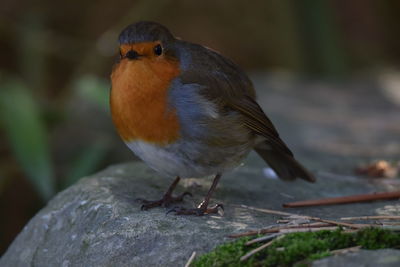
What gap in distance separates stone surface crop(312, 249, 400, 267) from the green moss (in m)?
0.06

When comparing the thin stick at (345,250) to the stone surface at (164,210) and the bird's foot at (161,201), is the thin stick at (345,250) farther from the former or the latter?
the bird's foot at (161,201)

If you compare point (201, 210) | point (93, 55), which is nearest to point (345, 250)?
point (201, 210)

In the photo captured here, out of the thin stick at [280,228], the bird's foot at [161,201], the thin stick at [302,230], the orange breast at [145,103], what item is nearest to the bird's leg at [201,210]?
the bird's foot at [161,201]

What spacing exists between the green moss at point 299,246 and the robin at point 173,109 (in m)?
0.56

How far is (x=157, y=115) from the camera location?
10.4 ft

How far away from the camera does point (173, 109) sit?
319cm

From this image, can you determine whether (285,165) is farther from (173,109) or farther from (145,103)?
(145,103)

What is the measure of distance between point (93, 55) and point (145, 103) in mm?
4053

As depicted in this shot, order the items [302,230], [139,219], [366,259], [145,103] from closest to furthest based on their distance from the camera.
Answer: [366,259] < [302,230] < [139,219] < [145,103]

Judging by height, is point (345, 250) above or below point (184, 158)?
below

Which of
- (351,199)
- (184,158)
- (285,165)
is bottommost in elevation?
(184,158)

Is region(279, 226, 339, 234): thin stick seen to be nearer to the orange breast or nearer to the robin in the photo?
the robin

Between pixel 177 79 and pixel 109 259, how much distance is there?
1.00 m

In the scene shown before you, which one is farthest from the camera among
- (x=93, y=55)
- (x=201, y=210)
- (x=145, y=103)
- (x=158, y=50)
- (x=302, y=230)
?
(x=93, y=55)
